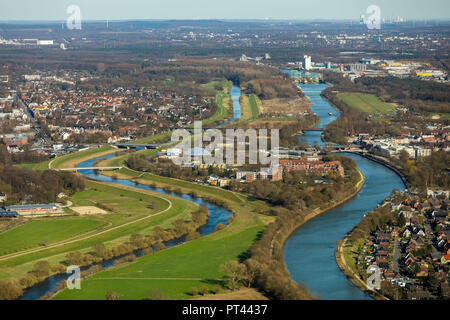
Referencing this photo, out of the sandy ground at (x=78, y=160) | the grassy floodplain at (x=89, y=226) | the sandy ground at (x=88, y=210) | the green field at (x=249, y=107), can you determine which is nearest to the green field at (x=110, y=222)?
the grassy floodplain at (x=89, y=226)

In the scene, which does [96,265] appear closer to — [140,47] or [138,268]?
[138,268]

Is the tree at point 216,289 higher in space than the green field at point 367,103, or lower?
lower

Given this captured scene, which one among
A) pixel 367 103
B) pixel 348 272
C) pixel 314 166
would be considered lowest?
pixel 348 272

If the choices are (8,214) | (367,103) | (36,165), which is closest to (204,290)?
(8,214)

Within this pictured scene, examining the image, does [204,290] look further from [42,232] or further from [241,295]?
[42,232]

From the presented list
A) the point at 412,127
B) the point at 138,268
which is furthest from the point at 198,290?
the point at 412,127

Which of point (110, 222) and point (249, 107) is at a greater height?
point (249, 107)

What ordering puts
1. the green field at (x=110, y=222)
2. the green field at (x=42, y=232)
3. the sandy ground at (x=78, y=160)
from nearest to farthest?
the green field at (x=110, y=222) < the green field at (x=42, y=232) < the sandy ground at (x=78, y=160)

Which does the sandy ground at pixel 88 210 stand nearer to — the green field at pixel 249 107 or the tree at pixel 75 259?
the tree at pixel 75 259
